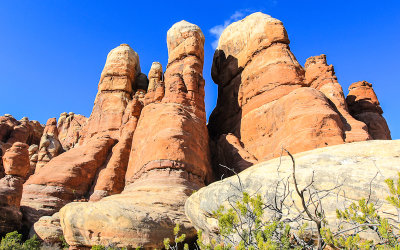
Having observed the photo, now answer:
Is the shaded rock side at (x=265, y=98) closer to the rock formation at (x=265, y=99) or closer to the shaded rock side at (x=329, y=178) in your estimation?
the rock formation at (x=265, y=99)

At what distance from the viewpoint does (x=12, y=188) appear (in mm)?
18625

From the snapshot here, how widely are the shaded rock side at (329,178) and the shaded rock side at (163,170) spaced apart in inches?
147

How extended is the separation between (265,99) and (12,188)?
748 inches

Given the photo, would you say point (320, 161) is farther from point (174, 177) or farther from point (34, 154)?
point (34, 154)

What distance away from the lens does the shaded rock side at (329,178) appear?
253 inches

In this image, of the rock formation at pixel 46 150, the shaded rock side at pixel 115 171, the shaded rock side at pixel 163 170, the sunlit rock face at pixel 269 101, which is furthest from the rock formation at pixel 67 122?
the shaded rock side at pixel 115 171

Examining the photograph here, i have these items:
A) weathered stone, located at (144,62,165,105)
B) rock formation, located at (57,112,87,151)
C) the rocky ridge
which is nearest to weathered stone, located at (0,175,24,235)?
the rocky ridge

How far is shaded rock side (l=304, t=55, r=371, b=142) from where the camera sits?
17.7 m

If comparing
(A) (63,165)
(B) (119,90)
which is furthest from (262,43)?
(A) (63,165)

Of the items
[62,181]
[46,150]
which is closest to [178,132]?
[62,181]

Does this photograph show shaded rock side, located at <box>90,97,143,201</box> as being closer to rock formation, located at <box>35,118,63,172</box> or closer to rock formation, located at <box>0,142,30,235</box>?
rock formation, located at <box>0,142,30,235</box>

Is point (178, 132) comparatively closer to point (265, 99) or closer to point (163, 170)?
point (163, 170)

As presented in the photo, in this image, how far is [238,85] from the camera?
2892cm

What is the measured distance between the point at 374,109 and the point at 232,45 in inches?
613
